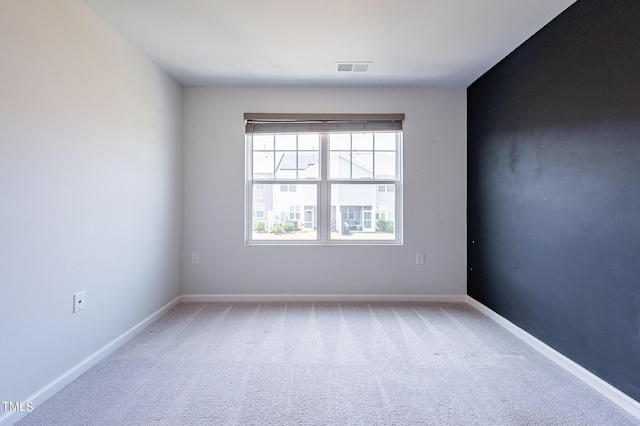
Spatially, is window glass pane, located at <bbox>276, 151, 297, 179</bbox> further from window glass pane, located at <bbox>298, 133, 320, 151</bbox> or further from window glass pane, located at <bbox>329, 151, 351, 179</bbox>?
window glass pane, located at <bbox>329, 151, 351, 179</bbox>

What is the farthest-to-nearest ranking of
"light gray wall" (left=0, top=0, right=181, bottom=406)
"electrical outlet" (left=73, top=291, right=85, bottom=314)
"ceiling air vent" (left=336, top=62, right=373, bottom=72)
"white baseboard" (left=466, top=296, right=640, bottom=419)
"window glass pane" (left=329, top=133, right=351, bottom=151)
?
"window glass pane" (left=329, top=133, right=351, bottom=151) < "ceiling air vent" (left=336, top=62, right=373, bottom=72) < "electrical outlet" (left=73, top=291, right=85, bottom=314) < "white baseboard" (left=466, top=296, right=640, bottom=419) < "light gray wall" (left=0, top=0, right=181, bottom=406)

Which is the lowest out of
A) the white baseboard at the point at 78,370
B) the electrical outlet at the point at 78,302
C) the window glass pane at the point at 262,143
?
the white baseboard at the point at 78,370

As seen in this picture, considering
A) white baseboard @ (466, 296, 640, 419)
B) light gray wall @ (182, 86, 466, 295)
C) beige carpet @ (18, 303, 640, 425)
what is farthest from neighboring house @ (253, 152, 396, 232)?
white baseboard @ (466, 296, 640, 419)

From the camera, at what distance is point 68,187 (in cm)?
185

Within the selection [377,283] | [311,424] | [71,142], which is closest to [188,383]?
[311,424]

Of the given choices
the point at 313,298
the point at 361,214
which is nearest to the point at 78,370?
the point at 313,298

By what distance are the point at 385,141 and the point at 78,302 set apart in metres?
3.03

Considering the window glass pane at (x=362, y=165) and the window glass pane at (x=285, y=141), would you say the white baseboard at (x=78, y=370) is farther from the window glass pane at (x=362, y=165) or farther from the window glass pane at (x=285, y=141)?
the window glass pane at (x=362, y=165)

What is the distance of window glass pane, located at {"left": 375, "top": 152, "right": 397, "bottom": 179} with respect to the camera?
3475 mm

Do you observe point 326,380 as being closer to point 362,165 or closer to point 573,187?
point 573,187

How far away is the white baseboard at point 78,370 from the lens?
60.4 inches

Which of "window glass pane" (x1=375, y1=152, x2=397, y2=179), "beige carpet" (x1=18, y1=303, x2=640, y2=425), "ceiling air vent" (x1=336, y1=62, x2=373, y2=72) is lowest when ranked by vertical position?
"beige carpet" (x1=18, y1=303, x2=640, y2=425)

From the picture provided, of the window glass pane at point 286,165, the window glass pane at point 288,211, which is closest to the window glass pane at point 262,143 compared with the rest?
the window glass pane at point 286,165

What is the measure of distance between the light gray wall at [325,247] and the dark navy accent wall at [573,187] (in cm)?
52
